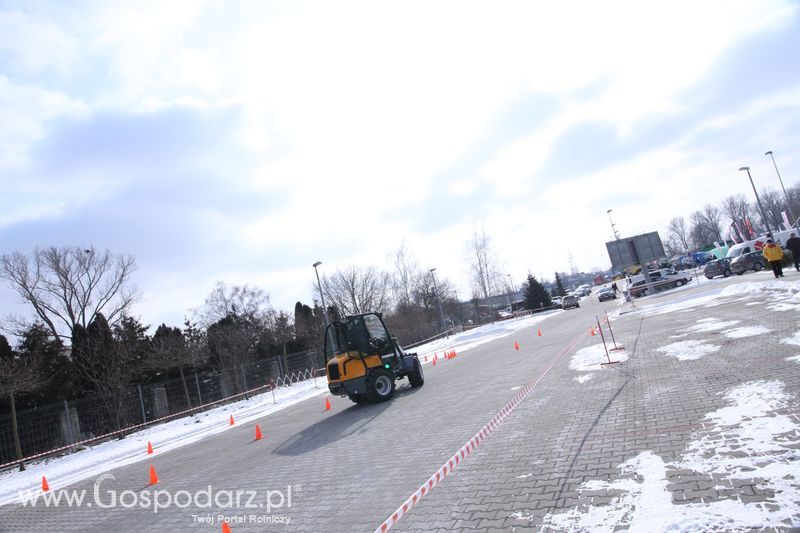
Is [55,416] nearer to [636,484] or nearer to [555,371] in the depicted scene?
[555,371]

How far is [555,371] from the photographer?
12695 millimetres

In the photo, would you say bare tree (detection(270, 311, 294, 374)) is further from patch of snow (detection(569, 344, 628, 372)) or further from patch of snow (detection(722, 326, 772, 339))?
patch of snow (detection(722, 326, 772, 339))

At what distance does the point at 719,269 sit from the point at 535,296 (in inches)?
997

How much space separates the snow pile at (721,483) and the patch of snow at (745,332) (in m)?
5.90

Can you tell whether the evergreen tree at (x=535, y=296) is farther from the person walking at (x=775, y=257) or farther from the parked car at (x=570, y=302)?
the person walking at (x=775, y=257)

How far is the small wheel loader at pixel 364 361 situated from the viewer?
13391 millimetres

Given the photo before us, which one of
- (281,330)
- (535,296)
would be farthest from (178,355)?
(535,296)

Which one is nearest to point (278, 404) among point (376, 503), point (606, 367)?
point (606, 367)

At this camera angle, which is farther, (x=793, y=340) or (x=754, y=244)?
(x=754, y=244)

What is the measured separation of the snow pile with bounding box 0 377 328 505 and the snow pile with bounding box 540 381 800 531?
402 inches

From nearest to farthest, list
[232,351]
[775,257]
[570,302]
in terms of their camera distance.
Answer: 1. [775,257]
2. [232,351]
3. [570,302]

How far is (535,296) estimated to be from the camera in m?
60.9

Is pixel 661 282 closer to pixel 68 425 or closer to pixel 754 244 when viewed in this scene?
pixel 754 244

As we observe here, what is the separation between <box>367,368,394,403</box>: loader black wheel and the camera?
1362 cm
